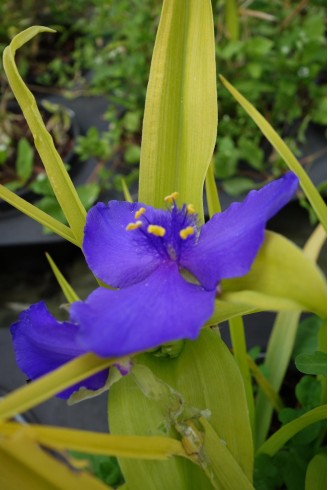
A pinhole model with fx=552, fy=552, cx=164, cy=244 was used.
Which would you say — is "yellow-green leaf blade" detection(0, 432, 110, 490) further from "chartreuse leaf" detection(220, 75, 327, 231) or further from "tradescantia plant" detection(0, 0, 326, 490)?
"chartreuse leaf" detection(220, 75, 327, 231)

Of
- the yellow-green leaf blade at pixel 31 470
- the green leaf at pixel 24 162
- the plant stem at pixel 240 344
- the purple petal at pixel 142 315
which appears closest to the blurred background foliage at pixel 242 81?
the green leaf at pixel 24 162

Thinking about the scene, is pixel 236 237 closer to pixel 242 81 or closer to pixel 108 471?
pixel 108 471

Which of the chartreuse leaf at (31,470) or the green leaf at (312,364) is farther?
the green leaf at (312,364)

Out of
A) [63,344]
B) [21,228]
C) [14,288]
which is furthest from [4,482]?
[14,288]

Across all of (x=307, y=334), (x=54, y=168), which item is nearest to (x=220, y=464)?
(x=54, y=168)

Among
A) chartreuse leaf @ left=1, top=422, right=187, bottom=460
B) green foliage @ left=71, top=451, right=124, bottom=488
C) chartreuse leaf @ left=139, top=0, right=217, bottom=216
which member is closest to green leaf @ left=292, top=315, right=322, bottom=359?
green foliage @ left=71, top=451, right=124, bottom=488

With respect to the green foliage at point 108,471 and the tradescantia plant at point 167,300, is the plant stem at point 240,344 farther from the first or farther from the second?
the green foliage at point 108,471
